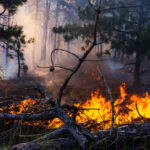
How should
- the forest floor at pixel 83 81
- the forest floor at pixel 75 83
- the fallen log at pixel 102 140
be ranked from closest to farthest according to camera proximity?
1. the fallen log at pixel 102 140
2. the forest floor at pixel 75 83
3. the forest floor at pixel 83 81

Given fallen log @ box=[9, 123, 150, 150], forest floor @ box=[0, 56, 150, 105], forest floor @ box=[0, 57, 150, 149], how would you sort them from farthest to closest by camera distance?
1. forest floor @ box=[0, 56, 150, 105]
2. forest floor @ box=[0, 57, 150, 149]
3. fallen log @ box=[9, 123, 150, 150]

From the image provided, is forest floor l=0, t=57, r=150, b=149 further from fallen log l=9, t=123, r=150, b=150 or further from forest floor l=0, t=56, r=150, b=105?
fallen log l=9, t=123, r=150, b=150

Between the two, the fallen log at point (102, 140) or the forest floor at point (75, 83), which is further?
the forest floor at point (75, 83)

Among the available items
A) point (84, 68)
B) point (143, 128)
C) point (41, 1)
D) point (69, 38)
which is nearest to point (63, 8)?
point (41, 1)

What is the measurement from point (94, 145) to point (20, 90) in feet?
35.6

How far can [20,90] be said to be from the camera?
12.8 m

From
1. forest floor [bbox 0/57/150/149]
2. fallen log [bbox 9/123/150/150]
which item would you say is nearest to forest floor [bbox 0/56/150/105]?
forest floor [bbox 0/57/150/149]

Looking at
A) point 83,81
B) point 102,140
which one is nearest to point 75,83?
point 83,81

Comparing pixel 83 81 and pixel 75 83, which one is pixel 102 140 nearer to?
pixel 75 83

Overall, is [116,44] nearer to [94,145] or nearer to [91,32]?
[91,32]

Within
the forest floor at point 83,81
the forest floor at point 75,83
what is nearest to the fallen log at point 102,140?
the forest floor at point 75,83

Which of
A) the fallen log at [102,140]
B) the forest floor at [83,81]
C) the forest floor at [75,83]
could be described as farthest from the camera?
the forest floor at [83,81]

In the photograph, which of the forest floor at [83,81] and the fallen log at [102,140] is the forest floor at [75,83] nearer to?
the forest floor at [83,81]

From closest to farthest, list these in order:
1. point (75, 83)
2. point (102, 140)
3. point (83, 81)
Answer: point (102, 140) < point (75, 83) < point (83, 81)
